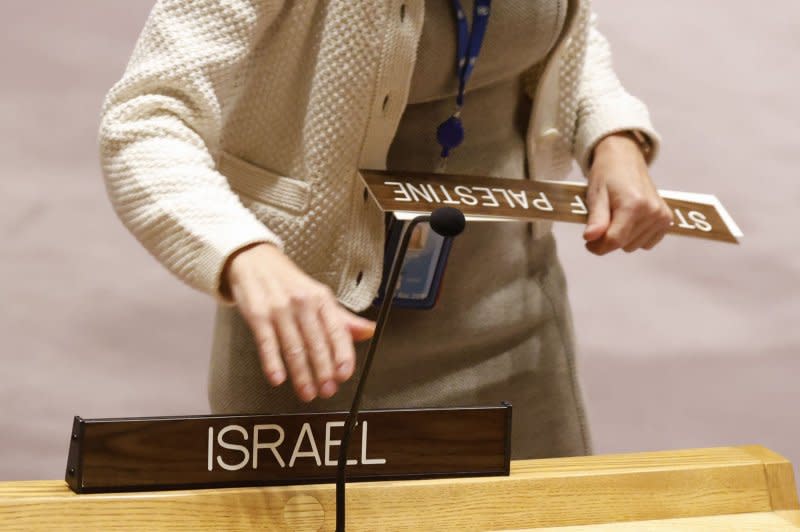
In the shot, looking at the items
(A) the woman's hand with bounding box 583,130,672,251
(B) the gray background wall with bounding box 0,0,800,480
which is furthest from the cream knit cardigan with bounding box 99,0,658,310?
(B) the gray background wall with bounding box 0,0,800,480

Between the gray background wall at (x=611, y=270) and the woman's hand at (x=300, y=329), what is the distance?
1.91 metres

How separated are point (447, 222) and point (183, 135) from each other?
340 mm

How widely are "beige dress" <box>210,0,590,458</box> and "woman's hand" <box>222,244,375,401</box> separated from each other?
0.36m

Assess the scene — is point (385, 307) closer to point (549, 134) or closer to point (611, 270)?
point (549, 134)

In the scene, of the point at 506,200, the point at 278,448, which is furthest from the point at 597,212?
the point at 278,448

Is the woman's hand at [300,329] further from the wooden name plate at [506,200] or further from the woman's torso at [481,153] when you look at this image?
the woman's torso at [481,153]

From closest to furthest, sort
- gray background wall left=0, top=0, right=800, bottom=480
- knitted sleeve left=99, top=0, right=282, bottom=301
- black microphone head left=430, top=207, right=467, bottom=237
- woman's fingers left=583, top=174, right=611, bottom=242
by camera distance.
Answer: black microphone head left=430, top=207, right=467, bottom=237 → knitted sleeve left=99, top=0, right=282, bottom=301 → woman's fingers left=583, top=174, right=611, bottom=242 → gray background wall left=0, top=0, right=800, bottom=480

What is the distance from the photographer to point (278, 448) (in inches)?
39.3

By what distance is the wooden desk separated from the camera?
94 cm

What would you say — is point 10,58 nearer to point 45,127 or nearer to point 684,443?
point 45,127

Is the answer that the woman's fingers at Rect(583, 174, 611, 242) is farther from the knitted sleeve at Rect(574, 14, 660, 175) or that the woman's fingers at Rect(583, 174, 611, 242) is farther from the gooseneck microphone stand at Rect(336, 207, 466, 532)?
the gooseneck microphone stand at Rect(336, 207, 466, 532)

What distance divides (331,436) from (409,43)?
425mm

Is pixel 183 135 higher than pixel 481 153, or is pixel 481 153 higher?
pixel 183 135

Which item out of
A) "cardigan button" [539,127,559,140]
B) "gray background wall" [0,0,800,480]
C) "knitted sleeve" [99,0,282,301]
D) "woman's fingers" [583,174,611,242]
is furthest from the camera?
"gray background wall" [0,0,800,480]
